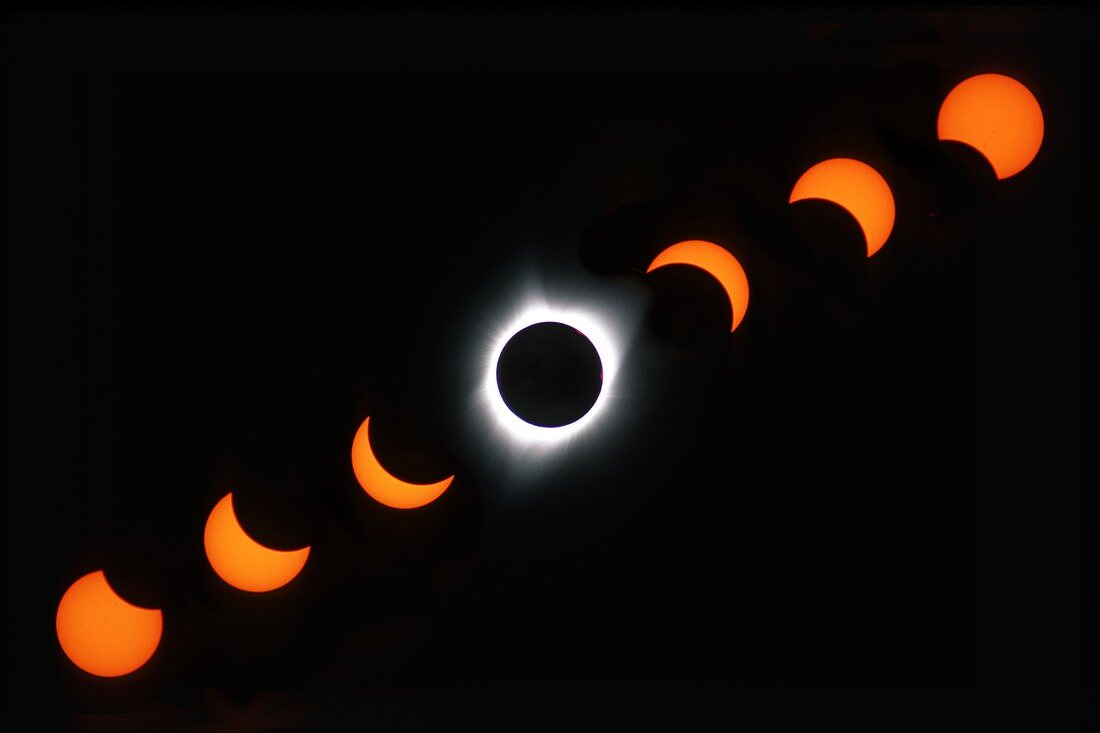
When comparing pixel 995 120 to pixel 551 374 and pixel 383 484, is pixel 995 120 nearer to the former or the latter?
pixel 551 374

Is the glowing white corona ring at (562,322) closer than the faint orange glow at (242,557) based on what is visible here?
No

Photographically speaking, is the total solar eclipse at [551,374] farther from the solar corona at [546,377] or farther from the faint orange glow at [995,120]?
the faint orange glow at [995,120]

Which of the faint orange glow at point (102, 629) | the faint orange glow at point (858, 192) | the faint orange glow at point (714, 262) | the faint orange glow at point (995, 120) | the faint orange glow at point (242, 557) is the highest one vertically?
the faint orange glow at point (995, 120)

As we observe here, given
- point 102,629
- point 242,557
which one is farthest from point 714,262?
point 102,629

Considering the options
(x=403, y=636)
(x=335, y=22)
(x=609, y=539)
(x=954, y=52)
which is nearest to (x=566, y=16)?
(x=335, y=22)

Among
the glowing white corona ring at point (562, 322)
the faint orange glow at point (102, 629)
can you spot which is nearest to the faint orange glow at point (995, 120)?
the glowing white corona ring at point (562, 322)

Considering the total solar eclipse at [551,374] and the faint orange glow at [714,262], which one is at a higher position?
the faint orange glow at [714,262]

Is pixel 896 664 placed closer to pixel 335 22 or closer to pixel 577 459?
pixel 577 459
